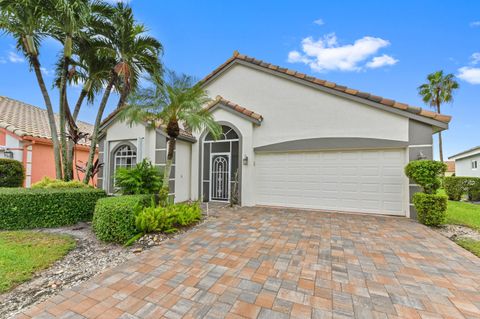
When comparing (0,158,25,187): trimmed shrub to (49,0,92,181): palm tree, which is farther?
(0,158,25,187): trimmed shrub

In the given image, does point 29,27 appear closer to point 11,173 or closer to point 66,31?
point 66,31

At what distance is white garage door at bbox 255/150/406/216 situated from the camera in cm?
813

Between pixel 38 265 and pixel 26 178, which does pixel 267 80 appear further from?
pixel 26 178

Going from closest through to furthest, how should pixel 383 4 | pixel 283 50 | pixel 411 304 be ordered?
pixel 411 304, pixel 383 4, pixel 283 50

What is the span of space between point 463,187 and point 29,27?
79.9 feet

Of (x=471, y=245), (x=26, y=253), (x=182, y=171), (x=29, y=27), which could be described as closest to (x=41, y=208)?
(x=26, y=253)

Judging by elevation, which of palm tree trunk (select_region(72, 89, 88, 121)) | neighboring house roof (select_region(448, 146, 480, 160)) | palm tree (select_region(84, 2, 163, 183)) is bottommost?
neighboring house roof (select_region(448, 146, 480, 160))

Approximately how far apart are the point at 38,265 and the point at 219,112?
8.35 meters

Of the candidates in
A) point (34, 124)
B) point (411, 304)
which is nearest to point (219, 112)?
point (411, 304)

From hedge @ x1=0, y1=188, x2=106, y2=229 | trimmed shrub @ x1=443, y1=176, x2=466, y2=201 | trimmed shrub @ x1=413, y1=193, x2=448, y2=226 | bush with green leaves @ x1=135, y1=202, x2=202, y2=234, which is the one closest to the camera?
bush with green leaves @ x1=135, y1=202, x2=202, y2=234

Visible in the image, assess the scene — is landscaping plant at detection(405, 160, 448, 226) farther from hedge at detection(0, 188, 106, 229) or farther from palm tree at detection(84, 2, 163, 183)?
hedge at detection(0, 188, 106, 229)

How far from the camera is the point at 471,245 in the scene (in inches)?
198

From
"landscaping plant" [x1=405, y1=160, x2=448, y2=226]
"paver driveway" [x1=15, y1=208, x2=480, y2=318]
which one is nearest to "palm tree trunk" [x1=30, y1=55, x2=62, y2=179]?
"paver driveway" [x1=15, y1=208, x2=480, y2=318]

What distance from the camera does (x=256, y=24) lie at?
451 inches
